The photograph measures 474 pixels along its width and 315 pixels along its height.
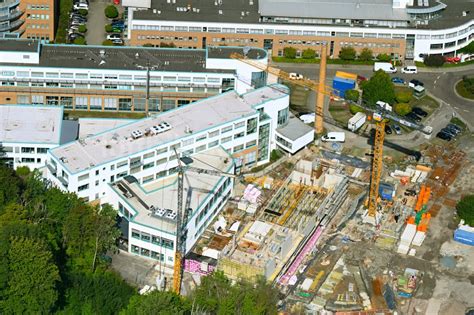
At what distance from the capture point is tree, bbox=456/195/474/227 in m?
108

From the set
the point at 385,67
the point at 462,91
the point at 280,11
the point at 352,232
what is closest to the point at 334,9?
the point at 280,11

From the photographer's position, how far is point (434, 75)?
140 m

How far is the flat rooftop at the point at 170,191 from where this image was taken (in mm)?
100688

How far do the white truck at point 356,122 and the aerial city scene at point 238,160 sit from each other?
279mm

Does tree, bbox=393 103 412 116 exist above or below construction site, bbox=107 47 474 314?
above

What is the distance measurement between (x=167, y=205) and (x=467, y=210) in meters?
30.7

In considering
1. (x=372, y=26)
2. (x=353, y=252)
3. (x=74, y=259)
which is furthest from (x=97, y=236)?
(x=372, y=26)

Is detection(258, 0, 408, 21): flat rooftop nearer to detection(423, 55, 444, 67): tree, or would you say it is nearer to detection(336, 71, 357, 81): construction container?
detection(423, 55, 444, 67): tree

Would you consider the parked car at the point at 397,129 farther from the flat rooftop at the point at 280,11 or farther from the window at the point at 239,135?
the window at the point at 239,135

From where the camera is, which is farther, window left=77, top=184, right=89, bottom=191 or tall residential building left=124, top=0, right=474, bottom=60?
tall residential building left=124, top=0, right=474, bottom=60

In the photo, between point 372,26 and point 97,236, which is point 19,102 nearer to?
point 97,236

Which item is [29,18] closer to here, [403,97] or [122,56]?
[122,56]

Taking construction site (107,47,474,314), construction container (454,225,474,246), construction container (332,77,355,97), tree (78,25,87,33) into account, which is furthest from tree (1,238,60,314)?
tree (78,25,87,33)

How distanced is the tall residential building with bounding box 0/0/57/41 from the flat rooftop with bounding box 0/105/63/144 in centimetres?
2548
